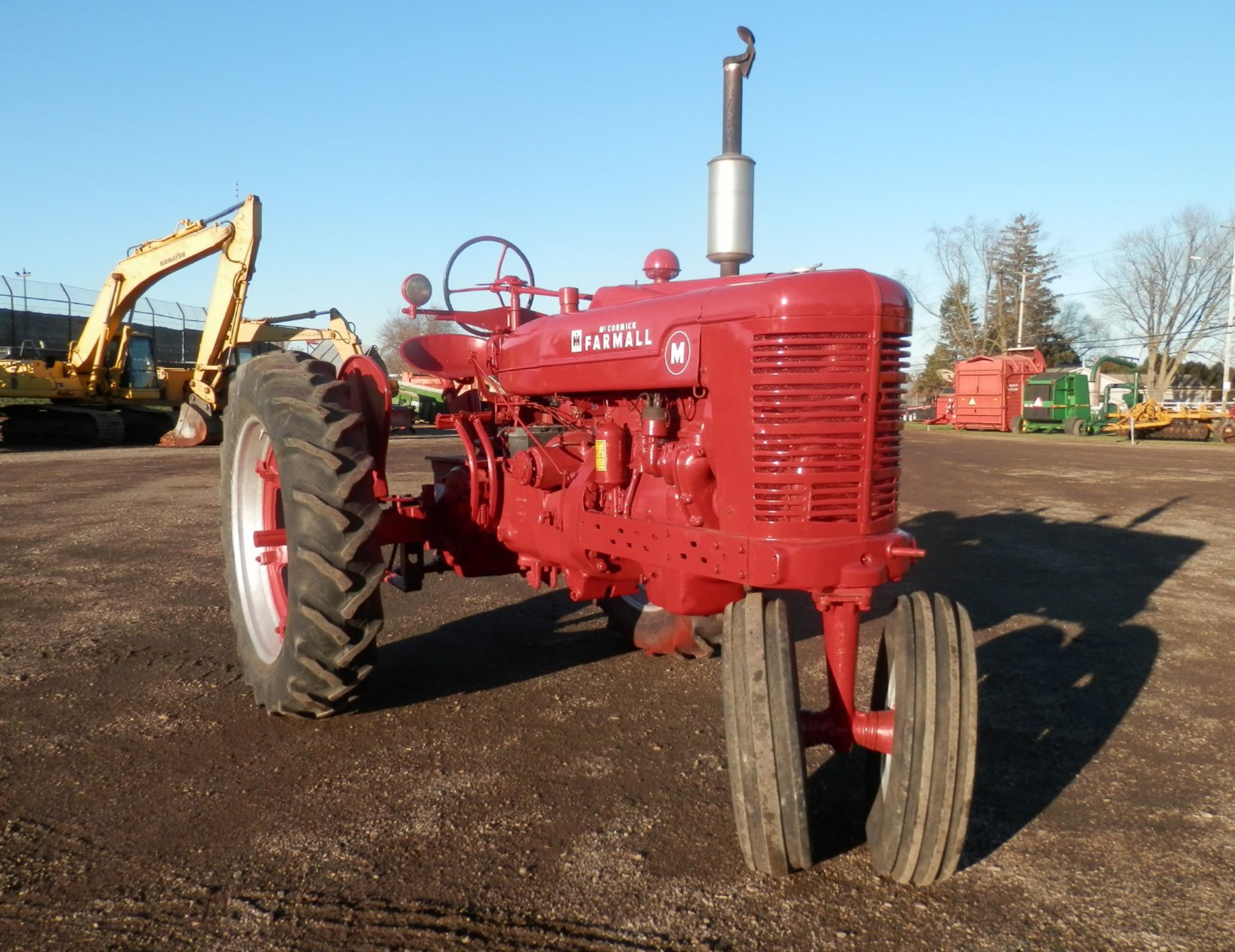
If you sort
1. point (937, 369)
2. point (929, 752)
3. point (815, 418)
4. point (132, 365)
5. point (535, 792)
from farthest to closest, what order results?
point (937, 369) < point (132, 365) < point (535, 792) < point (815, 418) < point (929, 752)

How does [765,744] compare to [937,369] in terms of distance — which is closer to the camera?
[765,744]

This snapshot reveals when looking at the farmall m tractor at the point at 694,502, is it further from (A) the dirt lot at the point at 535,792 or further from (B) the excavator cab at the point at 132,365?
(B) the excavator cab at the point at 132,365

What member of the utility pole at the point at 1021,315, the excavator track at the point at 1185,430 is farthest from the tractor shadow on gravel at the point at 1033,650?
the utility pole at the point at 1021,315

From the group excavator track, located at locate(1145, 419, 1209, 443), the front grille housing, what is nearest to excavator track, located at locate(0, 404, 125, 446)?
the front grille housing

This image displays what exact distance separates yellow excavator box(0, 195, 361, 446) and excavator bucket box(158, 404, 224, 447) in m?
0.02

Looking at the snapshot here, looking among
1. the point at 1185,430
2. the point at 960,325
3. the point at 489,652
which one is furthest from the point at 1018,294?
the point at 489,652

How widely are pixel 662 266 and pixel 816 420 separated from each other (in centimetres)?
156

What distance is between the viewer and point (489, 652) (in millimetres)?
5004

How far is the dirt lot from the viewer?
256cm

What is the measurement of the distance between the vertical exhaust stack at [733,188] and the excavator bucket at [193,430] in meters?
18.0

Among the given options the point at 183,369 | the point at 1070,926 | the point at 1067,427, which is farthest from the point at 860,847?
the point at 1067,427

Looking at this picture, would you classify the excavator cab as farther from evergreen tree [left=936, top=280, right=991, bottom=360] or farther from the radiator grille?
evergreen tree [left=936, top=280, right=991, bottom=360]

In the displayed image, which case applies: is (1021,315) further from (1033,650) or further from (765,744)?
(765,744)

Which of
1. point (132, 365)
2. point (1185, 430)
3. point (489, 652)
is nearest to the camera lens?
point (489, 652)
